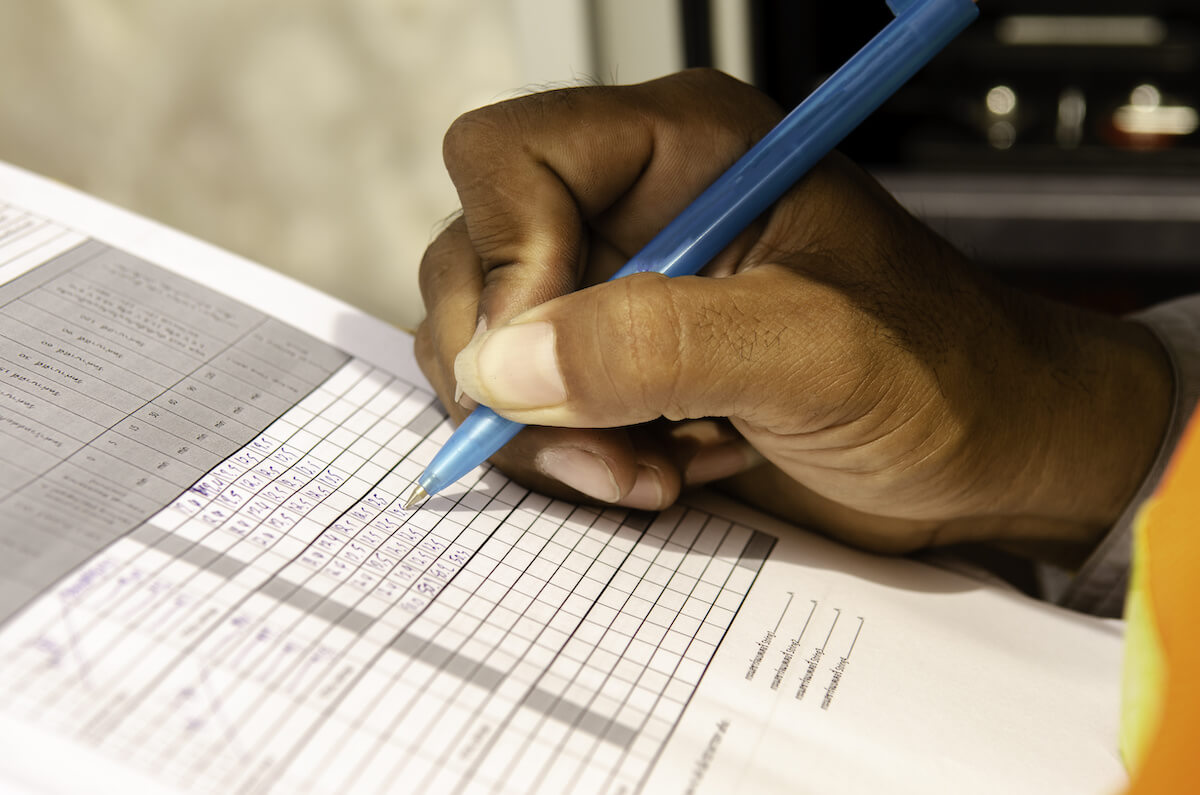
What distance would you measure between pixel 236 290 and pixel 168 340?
64 mm

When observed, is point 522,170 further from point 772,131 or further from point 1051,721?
Answer: point 1051,721

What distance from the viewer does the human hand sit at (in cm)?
41

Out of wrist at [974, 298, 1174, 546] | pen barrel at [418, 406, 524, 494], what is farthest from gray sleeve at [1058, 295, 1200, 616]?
pen barrel at [418, 406, 524, 494]

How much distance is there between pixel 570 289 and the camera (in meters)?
0.48

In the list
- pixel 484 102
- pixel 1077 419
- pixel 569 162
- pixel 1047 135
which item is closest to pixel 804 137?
pixel 569 162

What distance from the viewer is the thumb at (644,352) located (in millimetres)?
398

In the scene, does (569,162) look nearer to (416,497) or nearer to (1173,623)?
(416,497)

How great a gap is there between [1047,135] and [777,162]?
0.73 metres

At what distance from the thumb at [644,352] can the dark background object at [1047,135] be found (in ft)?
1.98

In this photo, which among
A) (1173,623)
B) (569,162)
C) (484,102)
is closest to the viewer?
(1173,623)

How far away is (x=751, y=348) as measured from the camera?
41 cm

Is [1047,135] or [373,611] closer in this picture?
[373,611]

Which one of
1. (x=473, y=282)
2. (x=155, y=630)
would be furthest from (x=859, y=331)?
(x=155, y=630)

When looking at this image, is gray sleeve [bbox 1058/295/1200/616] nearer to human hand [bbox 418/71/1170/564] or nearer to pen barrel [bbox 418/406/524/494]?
human hand [bbox 418/71/1170/564]
